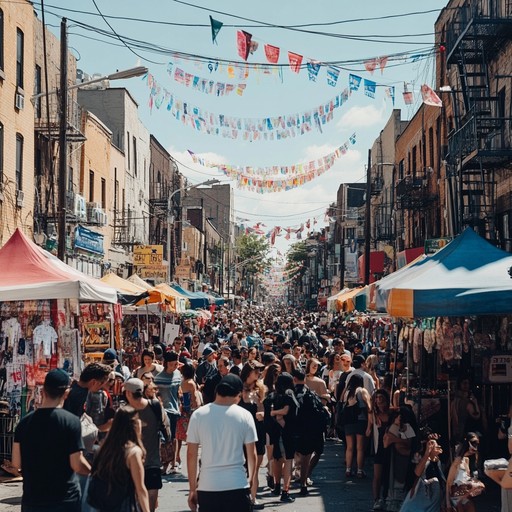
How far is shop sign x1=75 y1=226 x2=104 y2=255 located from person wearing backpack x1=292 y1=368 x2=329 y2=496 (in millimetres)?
19471

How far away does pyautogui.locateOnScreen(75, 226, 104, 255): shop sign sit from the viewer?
98.4 feet

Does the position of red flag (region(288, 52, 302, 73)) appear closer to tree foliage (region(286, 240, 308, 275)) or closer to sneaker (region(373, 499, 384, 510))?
sneaker (region(373, 499, 384, 510))

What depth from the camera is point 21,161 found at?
25062mm

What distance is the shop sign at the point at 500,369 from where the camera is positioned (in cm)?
1239

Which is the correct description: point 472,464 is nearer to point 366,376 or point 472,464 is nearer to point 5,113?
point 366,376

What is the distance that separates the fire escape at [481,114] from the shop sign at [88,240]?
42.6ft

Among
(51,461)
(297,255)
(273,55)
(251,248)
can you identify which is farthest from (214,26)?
(297,255)

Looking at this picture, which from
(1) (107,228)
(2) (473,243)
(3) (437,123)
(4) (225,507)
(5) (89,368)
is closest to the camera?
(4) (225,507)

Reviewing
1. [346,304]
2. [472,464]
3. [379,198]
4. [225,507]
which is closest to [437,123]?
[346,304]

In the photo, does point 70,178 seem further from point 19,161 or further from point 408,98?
point 408,98

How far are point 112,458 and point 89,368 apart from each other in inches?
108

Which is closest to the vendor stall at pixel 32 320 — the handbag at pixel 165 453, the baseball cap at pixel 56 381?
the handbag at pixel 165 453

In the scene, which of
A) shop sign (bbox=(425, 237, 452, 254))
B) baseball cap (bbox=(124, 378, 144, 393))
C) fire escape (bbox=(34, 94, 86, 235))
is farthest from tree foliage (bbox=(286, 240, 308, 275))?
baseball cap (bbox=(124, 378, 144, 393))

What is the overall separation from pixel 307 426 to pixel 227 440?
15.5 ft
